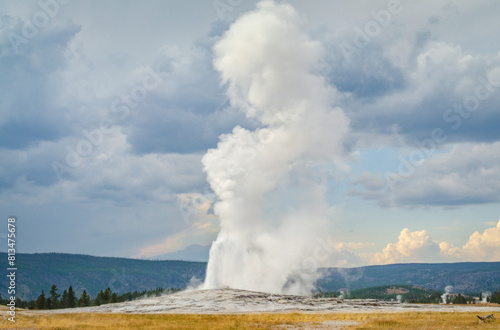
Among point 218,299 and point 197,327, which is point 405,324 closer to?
point 197,327

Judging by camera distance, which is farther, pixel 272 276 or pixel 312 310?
pixel 272 276

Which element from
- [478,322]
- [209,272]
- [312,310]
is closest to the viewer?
[478,322]

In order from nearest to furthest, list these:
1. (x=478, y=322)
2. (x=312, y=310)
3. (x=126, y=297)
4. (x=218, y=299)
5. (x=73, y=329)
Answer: (x=73, y=329)
(x=478, y=322)
(x=312, y=310)
(x=218, y=299)
(x=126, y=297)

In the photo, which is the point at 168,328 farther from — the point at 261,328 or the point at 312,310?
the point at 312,310

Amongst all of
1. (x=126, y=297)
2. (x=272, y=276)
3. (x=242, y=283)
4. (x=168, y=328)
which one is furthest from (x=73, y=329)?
(x=126, y=297)

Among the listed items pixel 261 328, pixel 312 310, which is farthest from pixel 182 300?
pixel 261 328

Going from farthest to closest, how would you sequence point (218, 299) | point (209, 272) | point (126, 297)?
1. point (126, 297)
2. point (209, 272)
3. point (218, 299)

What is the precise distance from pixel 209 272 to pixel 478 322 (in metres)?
93.4

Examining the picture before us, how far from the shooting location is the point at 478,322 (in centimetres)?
5250

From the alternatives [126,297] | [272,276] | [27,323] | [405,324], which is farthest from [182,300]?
[126,297]

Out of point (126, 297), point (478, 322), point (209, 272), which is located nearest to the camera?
point (478, 322)

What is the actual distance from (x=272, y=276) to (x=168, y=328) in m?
116

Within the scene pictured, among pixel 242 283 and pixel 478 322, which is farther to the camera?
pixel 242 283

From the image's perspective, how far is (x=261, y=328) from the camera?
164ft
